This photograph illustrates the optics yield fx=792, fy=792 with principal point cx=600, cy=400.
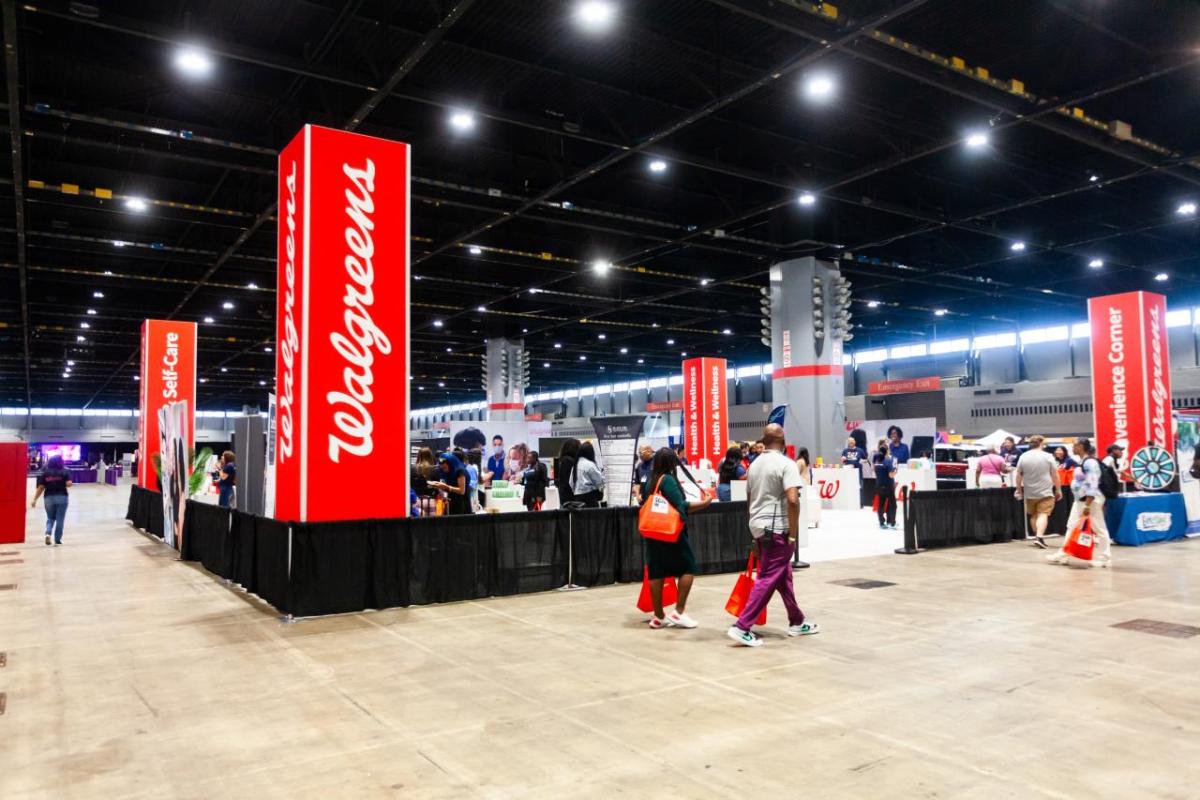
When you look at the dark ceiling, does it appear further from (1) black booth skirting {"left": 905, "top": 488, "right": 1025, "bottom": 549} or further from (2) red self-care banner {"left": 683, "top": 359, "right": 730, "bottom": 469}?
(1) black booth skirting {"left": 905, "top": 488, "right": 1025, "bottom": 549}

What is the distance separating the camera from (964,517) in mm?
12750

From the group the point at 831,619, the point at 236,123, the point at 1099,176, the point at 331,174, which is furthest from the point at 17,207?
the point at 1099,176

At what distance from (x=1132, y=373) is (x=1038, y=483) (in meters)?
6.20

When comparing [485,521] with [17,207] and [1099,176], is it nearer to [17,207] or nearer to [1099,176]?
[17,207]

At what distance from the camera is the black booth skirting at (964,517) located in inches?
473

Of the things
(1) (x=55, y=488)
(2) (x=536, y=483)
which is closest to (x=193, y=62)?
(2) (x=536, y=483)

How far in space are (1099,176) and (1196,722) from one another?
45.7ft

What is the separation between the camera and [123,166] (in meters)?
14.5

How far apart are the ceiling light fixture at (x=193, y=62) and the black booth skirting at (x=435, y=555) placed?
5.58 m

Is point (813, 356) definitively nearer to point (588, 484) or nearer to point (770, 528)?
point (588, 484)

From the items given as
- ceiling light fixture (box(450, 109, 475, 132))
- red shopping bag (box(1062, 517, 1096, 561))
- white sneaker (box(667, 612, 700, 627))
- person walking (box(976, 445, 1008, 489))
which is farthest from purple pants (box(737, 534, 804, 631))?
person walking (box(976, 445, 1008, 489))

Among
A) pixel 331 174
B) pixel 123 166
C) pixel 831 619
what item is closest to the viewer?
pixel 831 619

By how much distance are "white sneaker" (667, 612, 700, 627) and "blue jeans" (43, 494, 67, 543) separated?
1181cm

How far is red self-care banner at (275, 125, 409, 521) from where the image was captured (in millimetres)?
7422
